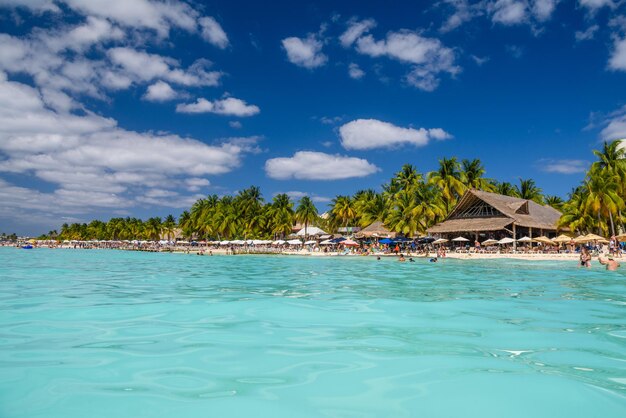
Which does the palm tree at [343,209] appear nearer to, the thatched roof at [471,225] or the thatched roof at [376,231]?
the thatched roof at [376,231]

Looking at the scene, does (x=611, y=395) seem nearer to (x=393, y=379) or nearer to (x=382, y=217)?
(x=393, y=379)

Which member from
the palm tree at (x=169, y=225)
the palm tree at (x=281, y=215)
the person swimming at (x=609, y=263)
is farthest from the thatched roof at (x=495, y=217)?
the palm tree at (x=169, y=225)

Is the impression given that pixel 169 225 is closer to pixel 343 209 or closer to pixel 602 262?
pixel 343 209

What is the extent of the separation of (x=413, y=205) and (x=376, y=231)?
33.0 ft

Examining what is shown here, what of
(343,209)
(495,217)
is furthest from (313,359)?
(343,209)

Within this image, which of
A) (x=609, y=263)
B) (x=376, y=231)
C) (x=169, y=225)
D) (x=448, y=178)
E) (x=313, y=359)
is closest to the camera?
(x=313, y=359)

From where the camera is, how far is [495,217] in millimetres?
44688

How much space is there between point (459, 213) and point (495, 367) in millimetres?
44481

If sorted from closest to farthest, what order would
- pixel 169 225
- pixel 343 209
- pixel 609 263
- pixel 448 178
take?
1. pixel 609 263
2. pixel 448 178
3. pixel 343 209
4. pixel 169 225

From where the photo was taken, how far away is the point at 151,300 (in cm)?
1179

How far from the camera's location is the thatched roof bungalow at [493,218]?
42781mm

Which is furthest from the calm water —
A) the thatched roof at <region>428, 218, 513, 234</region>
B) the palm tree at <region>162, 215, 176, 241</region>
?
the palm tree at <region>162, 215, 176, 241</region>

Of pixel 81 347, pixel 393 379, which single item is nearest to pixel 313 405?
pixel 393 379

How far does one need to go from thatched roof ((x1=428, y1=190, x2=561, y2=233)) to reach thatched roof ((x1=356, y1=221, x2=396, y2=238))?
964 centimetres
